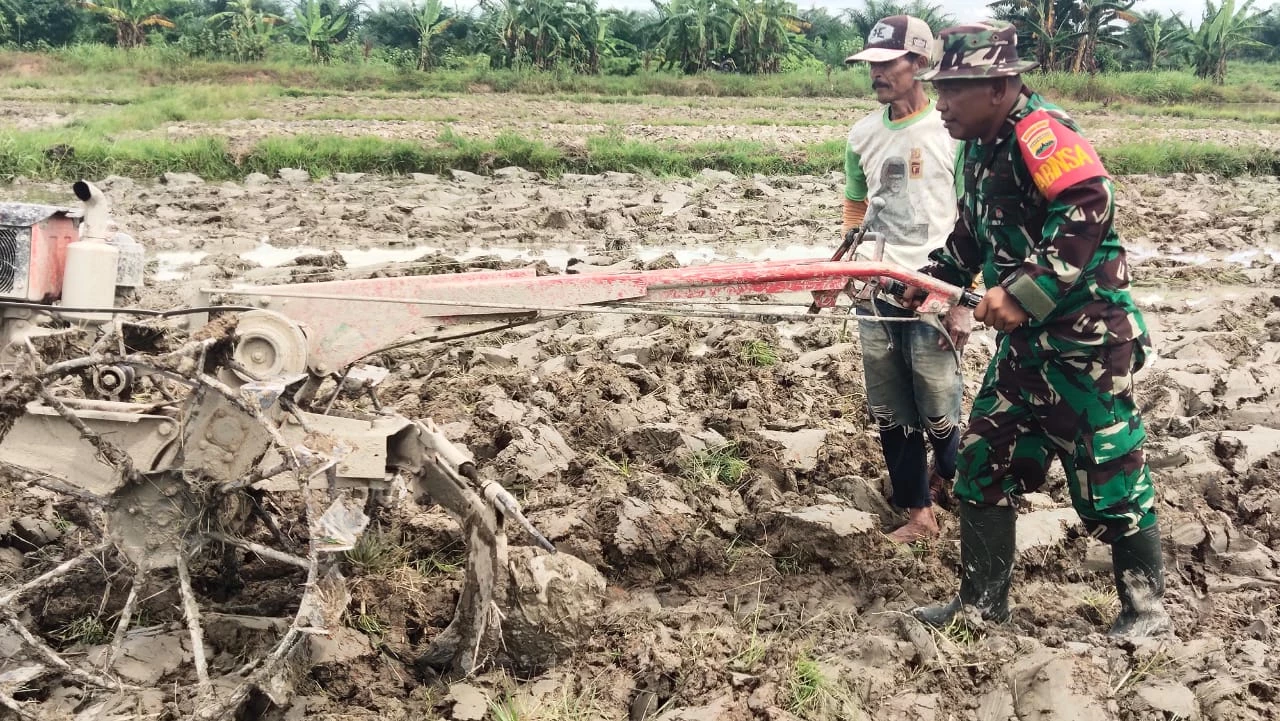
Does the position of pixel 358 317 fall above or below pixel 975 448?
above

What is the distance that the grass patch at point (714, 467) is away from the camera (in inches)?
171

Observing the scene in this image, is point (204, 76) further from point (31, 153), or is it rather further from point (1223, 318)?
point (1223, 318)

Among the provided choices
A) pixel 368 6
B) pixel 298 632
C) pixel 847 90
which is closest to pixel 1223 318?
pixel 298 632

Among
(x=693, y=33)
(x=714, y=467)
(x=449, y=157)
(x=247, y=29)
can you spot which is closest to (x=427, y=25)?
(x=247, y=29)

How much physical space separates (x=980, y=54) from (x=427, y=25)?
29.2 metres

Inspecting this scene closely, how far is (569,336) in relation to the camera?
633 centimetres

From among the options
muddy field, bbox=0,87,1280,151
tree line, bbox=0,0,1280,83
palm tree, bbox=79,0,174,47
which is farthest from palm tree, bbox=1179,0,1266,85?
palm tree, bbox=79,0,174,47

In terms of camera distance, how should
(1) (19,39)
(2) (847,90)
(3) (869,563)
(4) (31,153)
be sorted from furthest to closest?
(1) (19,39)
(2) (847,90)
(4) (31,153)
(3) (869,563)

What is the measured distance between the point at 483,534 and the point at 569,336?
3327 mm

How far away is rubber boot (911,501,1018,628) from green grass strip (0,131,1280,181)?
9.57m

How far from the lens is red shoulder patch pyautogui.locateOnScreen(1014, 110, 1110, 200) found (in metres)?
2.88

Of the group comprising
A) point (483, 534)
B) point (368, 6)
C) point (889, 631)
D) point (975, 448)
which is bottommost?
point (889, 631)

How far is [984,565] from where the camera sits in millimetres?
3373

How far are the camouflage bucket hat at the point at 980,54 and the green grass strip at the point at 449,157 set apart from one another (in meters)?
9.53
